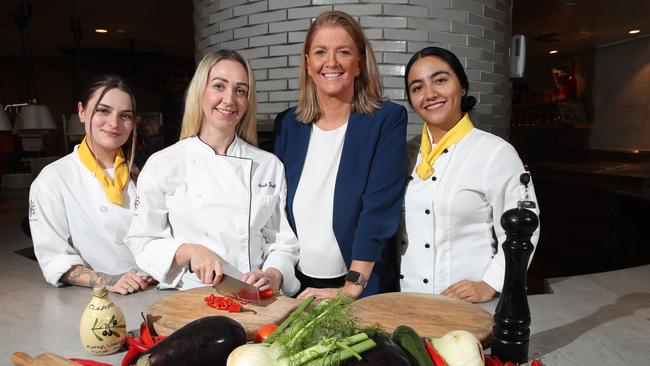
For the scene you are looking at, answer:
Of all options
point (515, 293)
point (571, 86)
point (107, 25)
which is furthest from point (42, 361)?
point (571, 86)

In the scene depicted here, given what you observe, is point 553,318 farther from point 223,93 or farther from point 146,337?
point 223,93

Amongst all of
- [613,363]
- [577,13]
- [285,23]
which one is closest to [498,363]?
[613,363]

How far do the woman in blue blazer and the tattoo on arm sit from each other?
647mm

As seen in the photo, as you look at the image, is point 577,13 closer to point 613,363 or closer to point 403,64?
point 403,64

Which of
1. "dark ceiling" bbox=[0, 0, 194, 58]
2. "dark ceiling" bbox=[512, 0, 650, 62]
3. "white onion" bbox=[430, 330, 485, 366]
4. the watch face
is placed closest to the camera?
"white onion" bbox=[430, 330, 485, 366]

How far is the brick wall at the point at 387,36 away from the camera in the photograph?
313 centimetres

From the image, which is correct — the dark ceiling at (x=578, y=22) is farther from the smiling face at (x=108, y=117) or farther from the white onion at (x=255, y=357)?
the white onion at (x=255, y=357)

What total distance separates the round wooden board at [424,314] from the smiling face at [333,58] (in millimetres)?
778

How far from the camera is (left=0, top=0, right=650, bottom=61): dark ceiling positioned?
5.13 m

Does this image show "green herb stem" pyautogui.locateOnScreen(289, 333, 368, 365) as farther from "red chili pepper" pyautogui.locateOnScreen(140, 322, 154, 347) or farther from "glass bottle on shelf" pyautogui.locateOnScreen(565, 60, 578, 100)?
"glass bottle on shelf" pyautogui.locateOnScreen(565, 60, 578, 100)

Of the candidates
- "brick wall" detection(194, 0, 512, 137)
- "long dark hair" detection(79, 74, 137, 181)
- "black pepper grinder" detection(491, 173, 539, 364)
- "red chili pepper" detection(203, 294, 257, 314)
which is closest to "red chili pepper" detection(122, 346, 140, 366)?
"red chili pepper" detection(203, 294, 257, 314)

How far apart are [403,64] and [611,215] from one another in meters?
2.80

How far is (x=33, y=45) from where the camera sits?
834 cm

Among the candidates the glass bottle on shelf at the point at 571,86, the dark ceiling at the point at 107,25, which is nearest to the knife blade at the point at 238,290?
the dark ceiling at the point at 107,25
